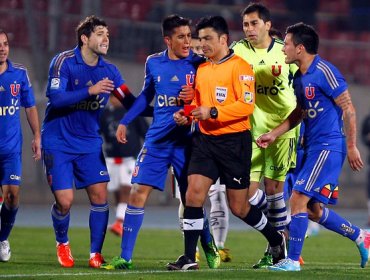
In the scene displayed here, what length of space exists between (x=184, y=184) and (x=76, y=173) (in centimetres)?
116

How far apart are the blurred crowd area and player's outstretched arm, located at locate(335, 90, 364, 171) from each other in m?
12.8

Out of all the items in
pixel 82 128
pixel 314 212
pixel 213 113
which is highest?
pixel 213 113

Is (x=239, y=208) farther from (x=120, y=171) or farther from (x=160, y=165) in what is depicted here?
(x=120, y=171)

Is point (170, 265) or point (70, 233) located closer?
point (170, 265)

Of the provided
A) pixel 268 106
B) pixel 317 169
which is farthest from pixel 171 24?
pixel 317 169

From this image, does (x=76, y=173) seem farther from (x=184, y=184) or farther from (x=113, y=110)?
(x=113, y=110)

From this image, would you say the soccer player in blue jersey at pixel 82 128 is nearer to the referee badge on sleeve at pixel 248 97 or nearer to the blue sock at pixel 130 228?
the blue sock at pixel 130 228

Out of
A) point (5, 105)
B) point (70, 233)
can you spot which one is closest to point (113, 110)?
point (70, 233)

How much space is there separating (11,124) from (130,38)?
12.0 m

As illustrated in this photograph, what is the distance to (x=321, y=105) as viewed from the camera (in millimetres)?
10461

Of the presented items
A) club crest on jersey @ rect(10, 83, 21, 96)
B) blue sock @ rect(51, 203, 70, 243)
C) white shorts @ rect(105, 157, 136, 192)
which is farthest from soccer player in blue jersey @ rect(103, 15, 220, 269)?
white shorts @ rect(105, 157, 136, 192)

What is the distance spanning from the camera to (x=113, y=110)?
18.7 m

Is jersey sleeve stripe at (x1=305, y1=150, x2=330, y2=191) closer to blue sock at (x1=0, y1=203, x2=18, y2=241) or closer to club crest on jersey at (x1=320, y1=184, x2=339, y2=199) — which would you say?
club crest on jersey at (x1=320, y1=184, x2=339, y2=199)

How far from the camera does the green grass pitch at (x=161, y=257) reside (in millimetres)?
10047
